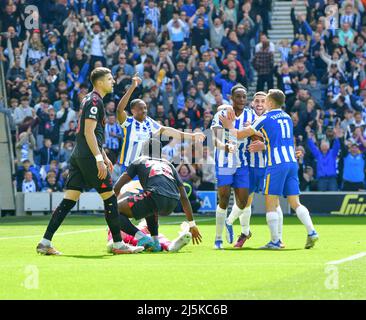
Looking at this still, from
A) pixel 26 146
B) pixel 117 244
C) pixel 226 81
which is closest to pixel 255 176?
pixel 117 244

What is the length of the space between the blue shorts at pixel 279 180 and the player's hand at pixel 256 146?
50 centimetres

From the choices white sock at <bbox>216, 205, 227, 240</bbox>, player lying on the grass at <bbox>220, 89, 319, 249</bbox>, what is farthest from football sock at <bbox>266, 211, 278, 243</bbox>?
white sock at <bbox>216, 205, 227, 240</bbox>

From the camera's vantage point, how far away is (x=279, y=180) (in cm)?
1541

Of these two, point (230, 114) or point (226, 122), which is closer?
point (226, 122)

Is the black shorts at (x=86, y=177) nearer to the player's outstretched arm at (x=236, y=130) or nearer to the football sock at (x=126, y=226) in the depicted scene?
the football sock at (x=126, y=226)

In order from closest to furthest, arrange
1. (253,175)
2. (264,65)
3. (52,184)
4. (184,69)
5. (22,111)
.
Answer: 1. (253,175)
2. (52,184)
3. (264,65)
4. (22,111)
5. (184,69)

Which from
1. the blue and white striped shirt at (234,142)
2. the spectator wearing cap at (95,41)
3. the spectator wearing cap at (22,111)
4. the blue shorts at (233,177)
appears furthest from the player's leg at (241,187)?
the spectator wearing cap at (95,41)

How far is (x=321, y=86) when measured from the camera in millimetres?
31406

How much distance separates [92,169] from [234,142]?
2.99m

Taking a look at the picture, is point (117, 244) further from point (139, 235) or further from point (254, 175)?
point (254, 175)

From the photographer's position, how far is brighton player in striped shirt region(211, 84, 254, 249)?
1590 cm

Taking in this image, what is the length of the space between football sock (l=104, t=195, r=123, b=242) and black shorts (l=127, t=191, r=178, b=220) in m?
0.54
